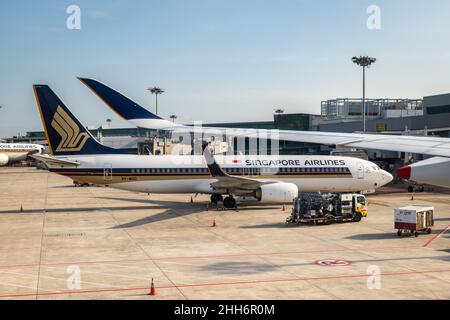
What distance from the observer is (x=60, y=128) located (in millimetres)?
38531

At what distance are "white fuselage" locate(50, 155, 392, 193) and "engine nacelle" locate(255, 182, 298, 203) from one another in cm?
340

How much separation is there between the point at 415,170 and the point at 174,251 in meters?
11.8

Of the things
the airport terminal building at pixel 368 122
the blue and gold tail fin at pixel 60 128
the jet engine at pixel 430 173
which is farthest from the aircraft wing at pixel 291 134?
the airport terminal building at pixel 368 122

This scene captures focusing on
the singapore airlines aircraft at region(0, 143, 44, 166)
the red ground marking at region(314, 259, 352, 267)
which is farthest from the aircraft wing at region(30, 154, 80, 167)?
the singapore airlines aircraft at region(0, 143, 44, 166)

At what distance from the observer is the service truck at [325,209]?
32.8m

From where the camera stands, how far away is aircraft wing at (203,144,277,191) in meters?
36.3

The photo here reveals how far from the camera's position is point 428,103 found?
91625 mm

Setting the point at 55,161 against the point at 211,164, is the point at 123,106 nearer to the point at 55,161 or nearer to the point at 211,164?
the point at 211,164

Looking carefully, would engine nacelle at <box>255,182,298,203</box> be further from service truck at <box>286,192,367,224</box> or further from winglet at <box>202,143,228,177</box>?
service truck at <box>286,192,367,224</box>

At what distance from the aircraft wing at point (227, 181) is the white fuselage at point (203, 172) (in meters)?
2.19

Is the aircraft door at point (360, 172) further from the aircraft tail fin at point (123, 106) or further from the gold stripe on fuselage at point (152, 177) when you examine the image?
the aircraft tail fin at point (123, 106)

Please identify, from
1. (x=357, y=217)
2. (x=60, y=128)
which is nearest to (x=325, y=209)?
(x=357, y=217)
